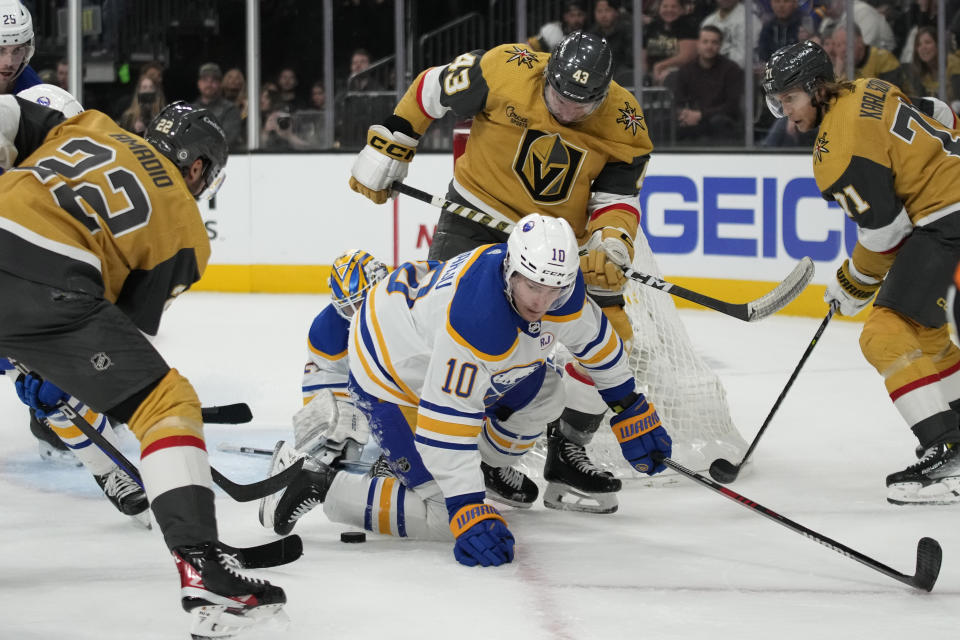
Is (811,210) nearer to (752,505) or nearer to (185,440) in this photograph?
(752,505)

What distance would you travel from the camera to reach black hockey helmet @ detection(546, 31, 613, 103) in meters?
3.26

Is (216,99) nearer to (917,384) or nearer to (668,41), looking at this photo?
(668,41)

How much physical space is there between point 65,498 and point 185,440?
1397 millimetres

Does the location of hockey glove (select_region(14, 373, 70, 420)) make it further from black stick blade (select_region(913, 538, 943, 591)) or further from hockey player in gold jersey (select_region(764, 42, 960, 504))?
hockey player in gold jersey (select_region(764, 42, 960, 504))

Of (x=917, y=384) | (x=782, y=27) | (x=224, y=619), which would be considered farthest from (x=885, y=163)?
(x=782, y=27)

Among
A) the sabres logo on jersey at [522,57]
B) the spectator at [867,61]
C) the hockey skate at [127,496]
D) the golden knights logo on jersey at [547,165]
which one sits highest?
the spectator at [867,61]

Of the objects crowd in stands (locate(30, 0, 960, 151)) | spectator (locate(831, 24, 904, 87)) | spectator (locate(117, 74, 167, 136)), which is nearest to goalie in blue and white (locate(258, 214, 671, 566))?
crowd in stands (locate(30, 0, 960, 151))

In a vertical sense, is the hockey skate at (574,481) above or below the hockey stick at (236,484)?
below

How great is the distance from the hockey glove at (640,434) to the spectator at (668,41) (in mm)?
4335

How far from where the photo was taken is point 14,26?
12.6ft

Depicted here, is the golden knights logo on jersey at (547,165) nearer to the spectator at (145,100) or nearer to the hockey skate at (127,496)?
the hockey skate at (127,496)

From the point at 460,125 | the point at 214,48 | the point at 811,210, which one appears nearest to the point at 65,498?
the point at 460,125

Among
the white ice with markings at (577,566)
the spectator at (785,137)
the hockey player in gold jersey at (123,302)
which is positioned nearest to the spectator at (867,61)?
the spectator at (785,137)

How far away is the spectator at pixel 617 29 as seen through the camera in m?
7.16
